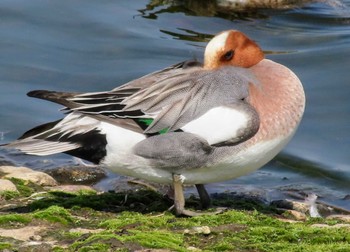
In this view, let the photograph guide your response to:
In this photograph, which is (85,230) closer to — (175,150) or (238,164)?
(175,150)

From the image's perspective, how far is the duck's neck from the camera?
18.1 feet

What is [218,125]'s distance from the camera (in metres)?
5.45

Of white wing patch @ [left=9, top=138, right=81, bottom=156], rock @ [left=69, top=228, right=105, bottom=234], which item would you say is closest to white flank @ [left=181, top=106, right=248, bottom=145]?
white wing patch @ [left=9, top=138, right=81, bottom=156]

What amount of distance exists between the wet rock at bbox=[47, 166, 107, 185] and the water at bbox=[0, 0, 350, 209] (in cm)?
30

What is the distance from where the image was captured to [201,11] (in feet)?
42.1

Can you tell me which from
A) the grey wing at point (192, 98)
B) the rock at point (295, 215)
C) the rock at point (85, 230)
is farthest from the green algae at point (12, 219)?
the rock at point (295, 215)

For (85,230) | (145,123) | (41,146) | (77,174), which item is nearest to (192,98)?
(145,123)

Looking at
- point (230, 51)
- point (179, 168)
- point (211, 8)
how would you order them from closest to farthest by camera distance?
point (179, 168), point (230, 51), point (211, 8)

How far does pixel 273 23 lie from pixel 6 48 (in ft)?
12.5

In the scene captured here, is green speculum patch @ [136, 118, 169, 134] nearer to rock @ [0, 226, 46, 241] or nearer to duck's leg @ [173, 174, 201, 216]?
duck's leg @ [173, 174, 201, 216]

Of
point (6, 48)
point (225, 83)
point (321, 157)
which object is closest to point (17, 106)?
point (6, 48)

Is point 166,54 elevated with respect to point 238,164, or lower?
lower

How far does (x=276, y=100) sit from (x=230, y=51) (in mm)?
470

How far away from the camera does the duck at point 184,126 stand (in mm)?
5480
